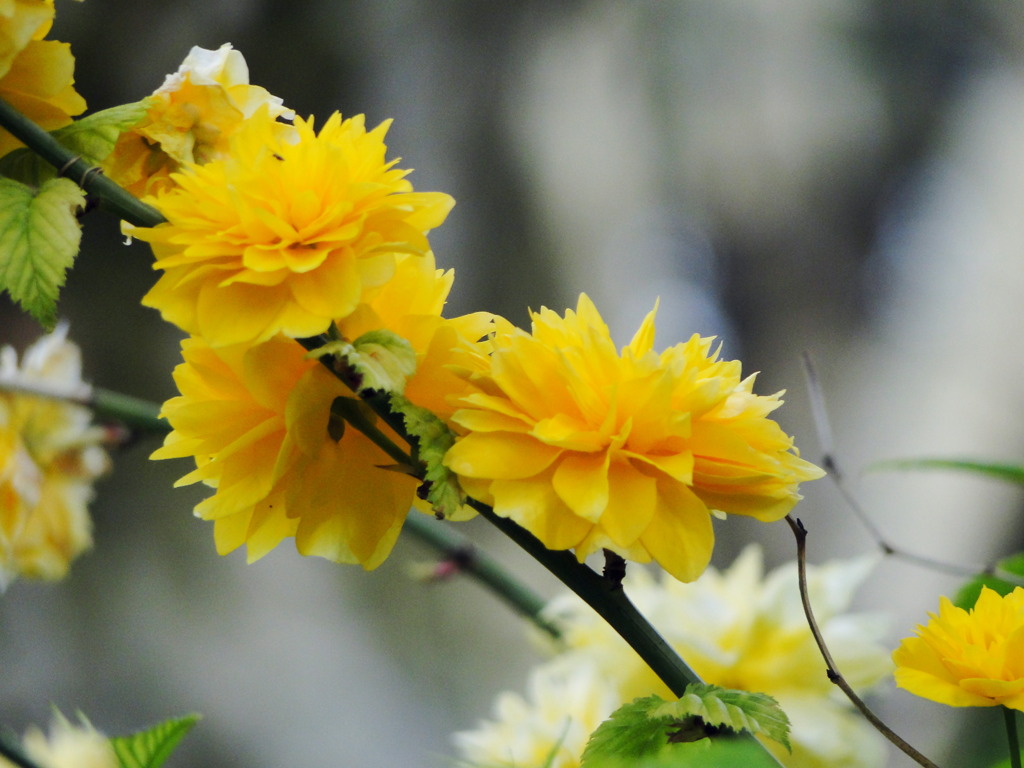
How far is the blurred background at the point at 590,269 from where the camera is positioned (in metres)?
1.14

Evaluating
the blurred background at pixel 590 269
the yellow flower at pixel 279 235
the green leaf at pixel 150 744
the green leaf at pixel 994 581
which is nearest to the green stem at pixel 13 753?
the green leaf at pixel 150 744

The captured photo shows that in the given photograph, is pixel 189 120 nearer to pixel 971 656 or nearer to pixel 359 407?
pixel 359 407

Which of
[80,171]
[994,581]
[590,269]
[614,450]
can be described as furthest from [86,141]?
[590,269]

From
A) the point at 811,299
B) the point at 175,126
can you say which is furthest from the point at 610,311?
the point at 175,126

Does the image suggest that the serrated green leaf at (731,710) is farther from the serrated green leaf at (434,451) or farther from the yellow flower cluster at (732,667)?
the yellow flower cluster at (732,667)

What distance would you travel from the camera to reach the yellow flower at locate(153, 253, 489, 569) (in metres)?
0.16

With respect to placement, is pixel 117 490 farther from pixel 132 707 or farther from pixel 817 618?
pixel 817 618

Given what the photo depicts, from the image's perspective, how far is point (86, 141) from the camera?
0.57 feet

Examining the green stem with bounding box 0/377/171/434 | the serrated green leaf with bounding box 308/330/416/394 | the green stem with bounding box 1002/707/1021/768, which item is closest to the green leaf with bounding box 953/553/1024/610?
the green stem with bounding box 1002/707/1021/768

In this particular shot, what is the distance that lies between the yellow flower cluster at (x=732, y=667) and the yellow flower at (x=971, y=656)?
0.19 meters

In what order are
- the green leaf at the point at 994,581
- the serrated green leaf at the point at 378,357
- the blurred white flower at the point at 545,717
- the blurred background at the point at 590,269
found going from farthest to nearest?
the blurred background at the point at 590,269, the blurred white flower at the point at 545,717, the green leaf at the point at 994,581, the serrated green leaf at the point at 378,357

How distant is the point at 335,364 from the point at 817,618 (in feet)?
1.04

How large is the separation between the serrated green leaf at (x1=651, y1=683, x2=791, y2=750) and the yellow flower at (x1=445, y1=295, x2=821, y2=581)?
22 mm

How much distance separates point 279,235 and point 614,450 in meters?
0.07
